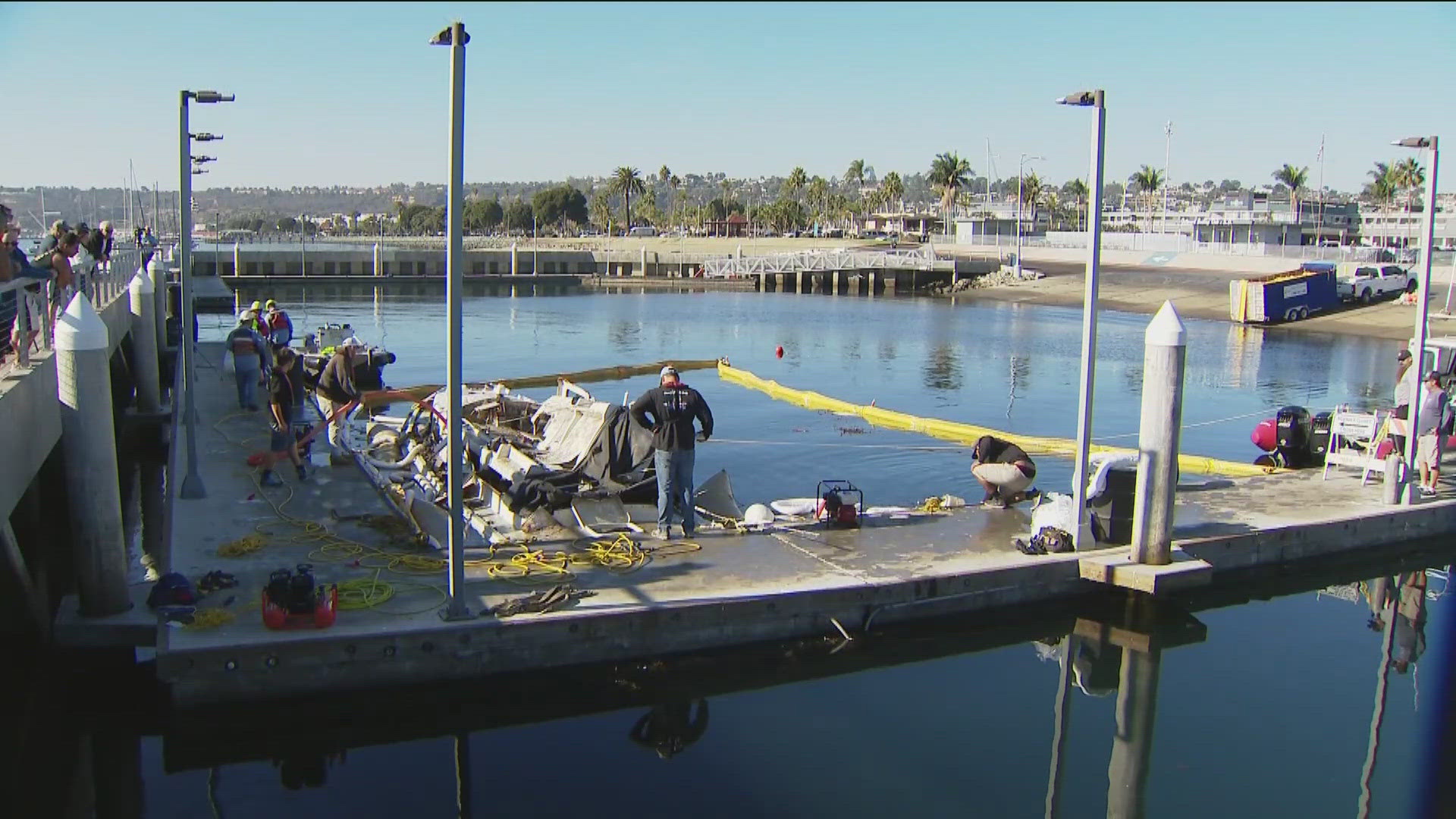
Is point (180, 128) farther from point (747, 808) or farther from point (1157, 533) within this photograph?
point (1157, 533)

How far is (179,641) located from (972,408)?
2364 cm

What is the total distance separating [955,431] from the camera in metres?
24.2

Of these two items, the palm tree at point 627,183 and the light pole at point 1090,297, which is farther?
the palm tree at point 627,183

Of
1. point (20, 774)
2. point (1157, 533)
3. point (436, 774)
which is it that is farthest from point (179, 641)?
point (1157, 533)

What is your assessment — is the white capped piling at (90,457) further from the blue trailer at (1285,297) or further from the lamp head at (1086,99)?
the blue trailer at (1285,297)

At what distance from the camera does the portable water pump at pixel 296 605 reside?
1003 centimetres

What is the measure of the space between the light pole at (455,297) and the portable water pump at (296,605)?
1.03 m

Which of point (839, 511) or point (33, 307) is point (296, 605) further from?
point (839, 511)

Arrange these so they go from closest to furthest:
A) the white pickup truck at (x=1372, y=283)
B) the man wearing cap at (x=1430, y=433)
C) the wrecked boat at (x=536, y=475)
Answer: the wrecked boat at (x=536, y=475)
the man wearing cap at (x=1430, y=433)
the white pickup truck at (x=1372, y=283)

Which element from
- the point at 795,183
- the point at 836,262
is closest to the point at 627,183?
the point at 795,183

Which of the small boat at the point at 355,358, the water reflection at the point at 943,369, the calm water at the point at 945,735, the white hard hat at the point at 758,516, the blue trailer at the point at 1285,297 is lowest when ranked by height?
the calm water at the point at 945,735

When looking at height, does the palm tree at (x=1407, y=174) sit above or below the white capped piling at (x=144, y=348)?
above

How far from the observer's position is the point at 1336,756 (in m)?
10.6

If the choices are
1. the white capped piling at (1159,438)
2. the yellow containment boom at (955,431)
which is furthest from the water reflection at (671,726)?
the yellow containment boom at (955,431)
